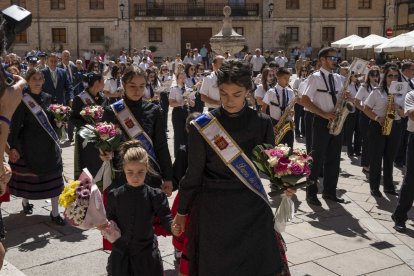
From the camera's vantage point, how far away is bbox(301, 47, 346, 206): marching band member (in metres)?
7.49

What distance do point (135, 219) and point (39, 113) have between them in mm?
3126

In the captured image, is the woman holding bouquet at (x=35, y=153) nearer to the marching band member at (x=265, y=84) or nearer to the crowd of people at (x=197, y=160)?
the crowd of people at (x=197, y=160)

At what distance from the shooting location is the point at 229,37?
20750 millimetres

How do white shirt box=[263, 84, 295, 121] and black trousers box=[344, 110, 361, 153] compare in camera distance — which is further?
black trousers box=[344, 110, 361, 153]

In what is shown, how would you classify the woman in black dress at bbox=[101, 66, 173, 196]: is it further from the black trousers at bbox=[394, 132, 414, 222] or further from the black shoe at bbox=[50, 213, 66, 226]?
the black trousers at bbox=[394, 132, 414, 222]

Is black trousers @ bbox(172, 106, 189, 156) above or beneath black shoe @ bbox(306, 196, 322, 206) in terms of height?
above

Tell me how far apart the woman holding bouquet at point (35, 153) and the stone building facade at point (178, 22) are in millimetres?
36721

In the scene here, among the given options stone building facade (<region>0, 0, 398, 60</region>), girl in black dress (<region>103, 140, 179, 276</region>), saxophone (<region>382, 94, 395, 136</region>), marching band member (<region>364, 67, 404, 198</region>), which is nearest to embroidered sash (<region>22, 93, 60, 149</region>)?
girl in black dress (<region>103, 140, 179, 276</region>)

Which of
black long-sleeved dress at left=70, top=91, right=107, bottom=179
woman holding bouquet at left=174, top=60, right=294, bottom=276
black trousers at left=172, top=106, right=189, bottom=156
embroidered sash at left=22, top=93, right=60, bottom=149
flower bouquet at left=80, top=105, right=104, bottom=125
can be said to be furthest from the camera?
black trousers at left=172, top=106, right=189, bottom=156

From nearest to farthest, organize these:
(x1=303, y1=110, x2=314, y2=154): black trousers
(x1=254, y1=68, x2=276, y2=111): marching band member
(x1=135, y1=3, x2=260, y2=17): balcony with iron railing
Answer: (x1=303, y1=110, x2=314, y2=154): black trousers → (x1=254, y1=68, x2=276, y2=111): marching band member → (x1=135, y1=3, x2=260, y2=17): balcony with iron railing

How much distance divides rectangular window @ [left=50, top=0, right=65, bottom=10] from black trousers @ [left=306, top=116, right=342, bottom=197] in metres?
39.0

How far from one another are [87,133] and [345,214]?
3792mm

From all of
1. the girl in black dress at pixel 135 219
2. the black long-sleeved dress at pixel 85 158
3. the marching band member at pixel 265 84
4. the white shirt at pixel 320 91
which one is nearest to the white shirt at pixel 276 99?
the marching band member at pixel 265 84

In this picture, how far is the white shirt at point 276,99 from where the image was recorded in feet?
29.7
